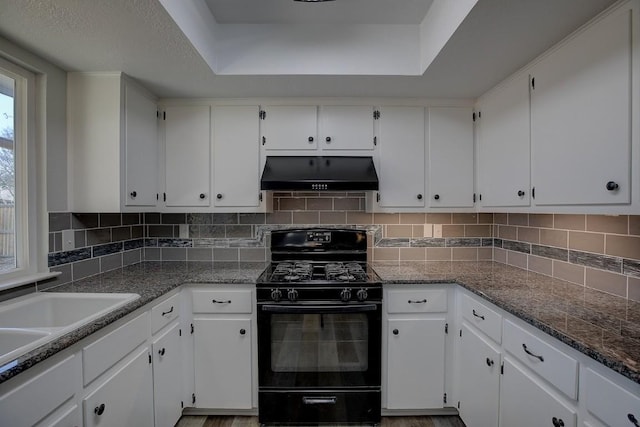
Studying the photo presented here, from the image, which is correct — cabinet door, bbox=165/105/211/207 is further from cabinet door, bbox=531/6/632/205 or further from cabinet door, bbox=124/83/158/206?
cabinet door, bbox=531/6/632/205

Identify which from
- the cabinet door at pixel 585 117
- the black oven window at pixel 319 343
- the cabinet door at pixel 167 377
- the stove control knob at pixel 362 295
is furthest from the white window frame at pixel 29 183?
the cabinet door at pixel 585 117

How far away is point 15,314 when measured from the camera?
1.39 metres

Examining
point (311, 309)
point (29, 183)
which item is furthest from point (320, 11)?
point (29, 183)

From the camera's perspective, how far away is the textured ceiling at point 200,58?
4.02 feet

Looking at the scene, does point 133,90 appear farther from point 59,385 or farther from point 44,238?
point 59,385

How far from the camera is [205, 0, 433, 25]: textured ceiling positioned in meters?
1.65

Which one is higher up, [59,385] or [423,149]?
[423,149]

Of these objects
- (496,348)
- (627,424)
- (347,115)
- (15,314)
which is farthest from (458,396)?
(15,314)

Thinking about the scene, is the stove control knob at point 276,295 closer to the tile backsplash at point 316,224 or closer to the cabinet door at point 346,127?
the tile backsplash at point 316,224

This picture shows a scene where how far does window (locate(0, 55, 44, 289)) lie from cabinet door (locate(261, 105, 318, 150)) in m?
1.35

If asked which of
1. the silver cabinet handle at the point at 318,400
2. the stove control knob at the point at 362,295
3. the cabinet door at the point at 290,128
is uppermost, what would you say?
the cabinet door at the point at 290,128

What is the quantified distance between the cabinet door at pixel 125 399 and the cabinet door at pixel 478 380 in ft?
6.01

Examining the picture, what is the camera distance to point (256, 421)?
1924 millimetres

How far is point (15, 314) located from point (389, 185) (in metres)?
2.30
